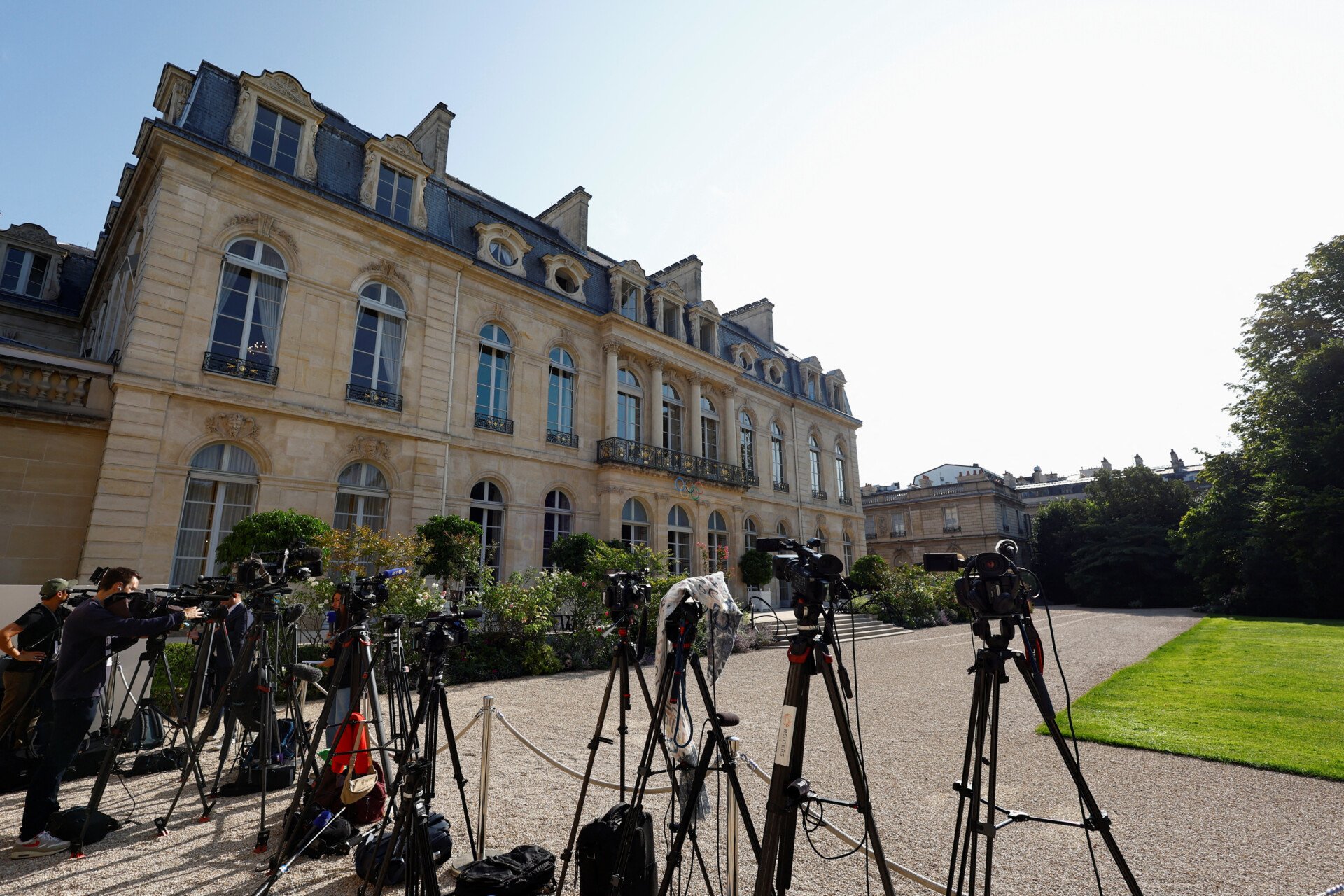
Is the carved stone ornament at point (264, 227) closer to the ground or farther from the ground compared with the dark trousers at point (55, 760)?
farther from the ground

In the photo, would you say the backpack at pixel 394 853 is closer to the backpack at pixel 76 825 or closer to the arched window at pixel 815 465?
the backpack at pixel 76 825

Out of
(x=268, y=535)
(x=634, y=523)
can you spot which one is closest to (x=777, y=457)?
(x=634, y=523)

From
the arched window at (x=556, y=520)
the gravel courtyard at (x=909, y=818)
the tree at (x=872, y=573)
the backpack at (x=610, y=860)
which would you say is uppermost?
the arched window at (x=556, y=520)

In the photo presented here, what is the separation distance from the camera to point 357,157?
13992mm

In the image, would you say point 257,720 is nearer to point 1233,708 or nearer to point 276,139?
point 1233,708

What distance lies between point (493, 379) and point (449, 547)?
529 centimetres

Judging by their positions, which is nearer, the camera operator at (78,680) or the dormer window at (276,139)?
the camera operator at (78,680)

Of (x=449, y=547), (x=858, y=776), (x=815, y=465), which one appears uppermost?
(x=815, y=465)

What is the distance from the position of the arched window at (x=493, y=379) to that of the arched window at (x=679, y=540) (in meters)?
6.45

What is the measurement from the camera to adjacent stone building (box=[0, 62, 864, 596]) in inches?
400

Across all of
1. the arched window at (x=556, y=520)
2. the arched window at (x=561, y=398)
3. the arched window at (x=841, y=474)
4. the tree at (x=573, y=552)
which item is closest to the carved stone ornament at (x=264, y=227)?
the arched window at (x=561, y=398)

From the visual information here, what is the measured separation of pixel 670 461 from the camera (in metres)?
19.6

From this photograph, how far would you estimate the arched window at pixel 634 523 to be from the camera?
18.0 m

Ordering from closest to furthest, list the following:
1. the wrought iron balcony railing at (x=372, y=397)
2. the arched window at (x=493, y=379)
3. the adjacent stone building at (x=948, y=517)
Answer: the wrought iron balcony railing at (x=372, y=397), the arched window at (x=493, y=379), the adjacent stone building at (x=948, y=517)
